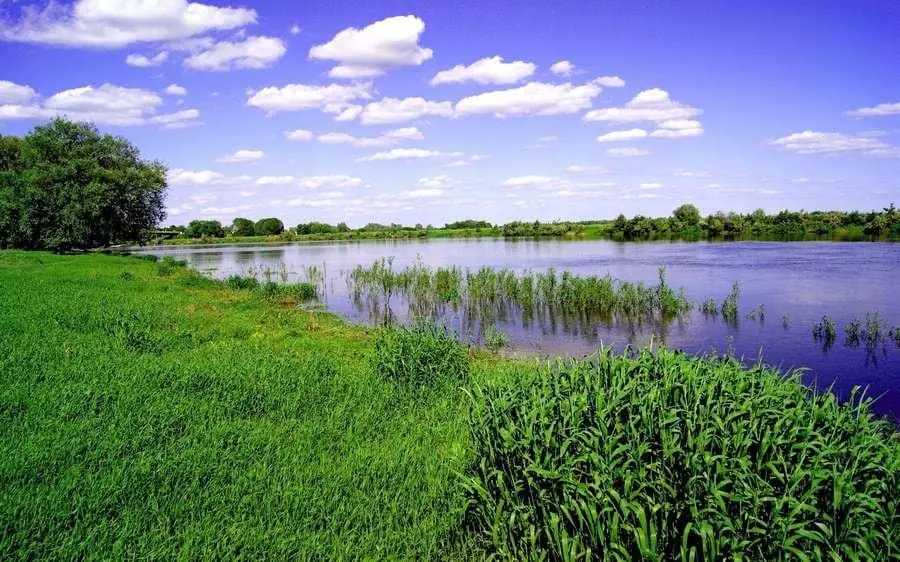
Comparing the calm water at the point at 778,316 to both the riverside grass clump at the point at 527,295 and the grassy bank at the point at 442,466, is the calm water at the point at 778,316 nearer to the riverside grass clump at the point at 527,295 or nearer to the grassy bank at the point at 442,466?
the riverside grass clump at the point at 527,295

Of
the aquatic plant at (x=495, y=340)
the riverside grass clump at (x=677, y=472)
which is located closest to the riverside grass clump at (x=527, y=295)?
the aquatic plant at (x=495, y=340)

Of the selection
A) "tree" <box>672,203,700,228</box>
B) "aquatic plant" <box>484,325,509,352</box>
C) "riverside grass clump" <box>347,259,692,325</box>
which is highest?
"tree" <box>672,203,700,228</box>

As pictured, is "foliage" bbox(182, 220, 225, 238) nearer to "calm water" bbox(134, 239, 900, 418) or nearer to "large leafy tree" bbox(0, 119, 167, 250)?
"large leafy tree" bbox(0, 119, 167, 250)

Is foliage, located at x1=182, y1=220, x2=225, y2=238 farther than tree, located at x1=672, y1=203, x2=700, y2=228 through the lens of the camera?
Yes

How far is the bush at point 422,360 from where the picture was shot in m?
10.0

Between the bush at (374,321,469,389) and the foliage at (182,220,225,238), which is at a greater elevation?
the foliage at (182,220,225,238)

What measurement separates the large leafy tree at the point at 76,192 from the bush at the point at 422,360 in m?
43.3

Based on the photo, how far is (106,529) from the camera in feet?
16.2

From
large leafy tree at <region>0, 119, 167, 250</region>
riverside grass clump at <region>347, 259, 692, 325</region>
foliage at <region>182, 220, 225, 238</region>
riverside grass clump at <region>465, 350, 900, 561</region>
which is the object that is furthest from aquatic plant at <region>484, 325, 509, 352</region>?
foliage at <region>182, 220, 225, 238</region>

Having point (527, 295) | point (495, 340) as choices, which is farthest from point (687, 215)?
point (495, 340)

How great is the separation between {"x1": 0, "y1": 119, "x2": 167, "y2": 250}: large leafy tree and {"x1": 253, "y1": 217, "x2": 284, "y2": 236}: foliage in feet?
291

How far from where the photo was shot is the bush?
32.9ft

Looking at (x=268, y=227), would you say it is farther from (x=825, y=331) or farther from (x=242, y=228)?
(x=825, y=331)

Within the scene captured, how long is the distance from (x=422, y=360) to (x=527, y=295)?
15.2 meters
